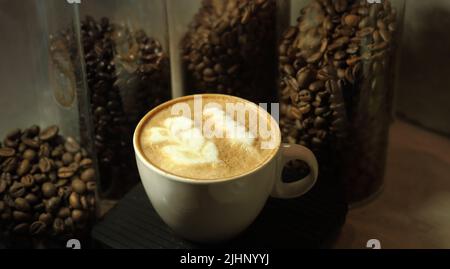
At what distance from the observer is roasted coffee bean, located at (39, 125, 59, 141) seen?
2.37ft

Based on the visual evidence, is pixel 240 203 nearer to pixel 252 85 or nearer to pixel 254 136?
pixel 254 136

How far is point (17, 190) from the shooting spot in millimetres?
684

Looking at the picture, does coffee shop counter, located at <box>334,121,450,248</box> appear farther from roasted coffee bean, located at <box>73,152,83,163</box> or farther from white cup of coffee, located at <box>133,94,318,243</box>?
roasted coffee bean, located at <box>73,152,83,163</box>

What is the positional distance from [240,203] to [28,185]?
0.73 feet

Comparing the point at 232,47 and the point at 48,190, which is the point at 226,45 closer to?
the point at 232,47

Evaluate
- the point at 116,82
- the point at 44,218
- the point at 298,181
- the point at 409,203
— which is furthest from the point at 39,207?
the point at 409,203

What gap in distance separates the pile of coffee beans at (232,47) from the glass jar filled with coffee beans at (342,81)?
0.05m

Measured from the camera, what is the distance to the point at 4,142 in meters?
0.72

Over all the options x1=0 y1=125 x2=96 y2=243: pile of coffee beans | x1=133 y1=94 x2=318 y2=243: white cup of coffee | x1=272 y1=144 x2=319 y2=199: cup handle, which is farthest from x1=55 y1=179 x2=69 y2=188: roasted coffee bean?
x1=272 y1=144 x2=319 y2=199: cup handle

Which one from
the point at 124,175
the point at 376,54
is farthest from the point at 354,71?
the point at 124,175

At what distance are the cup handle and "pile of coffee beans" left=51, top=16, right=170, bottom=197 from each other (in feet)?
0.62

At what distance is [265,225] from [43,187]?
23 centimetres

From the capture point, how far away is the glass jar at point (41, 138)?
0.69m
